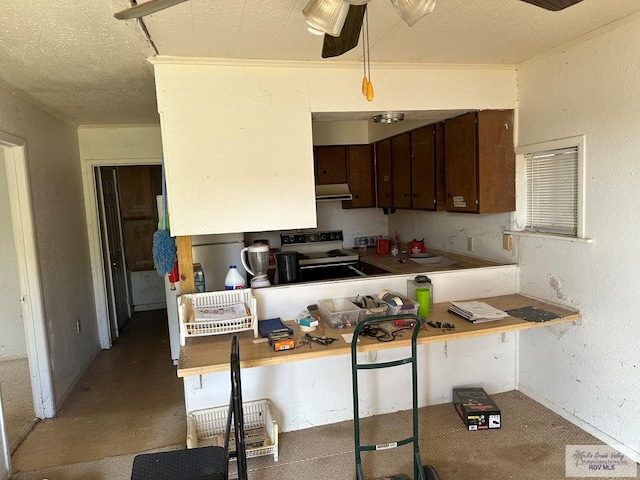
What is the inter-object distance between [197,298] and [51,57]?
4.90 ft

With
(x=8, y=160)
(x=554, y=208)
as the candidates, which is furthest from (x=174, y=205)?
(x=554, y=208)

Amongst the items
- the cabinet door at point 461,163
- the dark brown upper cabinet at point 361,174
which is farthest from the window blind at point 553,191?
the dark brown upper cabinet at point 361,174

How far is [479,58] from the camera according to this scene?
8.78 feet

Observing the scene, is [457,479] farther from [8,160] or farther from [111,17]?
[8,160]

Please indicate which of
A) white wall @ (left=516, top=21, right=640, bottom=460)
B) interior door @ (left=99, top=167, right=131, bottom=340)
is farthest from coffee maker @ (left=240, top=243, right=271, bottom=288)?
interior door @ (left=99, top=167, right=131, bottom=340)

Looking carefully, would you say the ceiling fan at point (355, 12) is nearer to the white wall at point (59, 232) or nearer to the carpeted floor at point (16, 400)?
the white wall at point (59, 232)

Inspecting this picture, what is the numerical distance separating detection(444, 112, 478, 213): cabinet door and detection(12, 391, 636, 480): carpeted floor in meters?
1.43

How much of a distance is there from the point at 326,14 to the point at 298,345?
4.99ft

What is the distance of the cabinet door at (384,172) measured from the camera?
428cm

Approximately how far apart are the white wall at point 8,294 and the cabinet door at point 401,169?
3.73 m

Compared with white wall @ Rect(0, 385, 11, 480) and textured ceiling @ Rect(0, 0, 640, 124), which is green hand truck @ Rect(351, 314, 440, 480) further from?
white wall @ Rect(0, 385, 11, 480)

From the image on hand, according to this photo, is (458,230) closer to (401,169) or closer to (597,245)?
(401,169)

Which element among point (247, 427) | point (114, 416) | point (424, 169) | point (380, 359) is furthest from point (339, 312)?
point (114, 416)

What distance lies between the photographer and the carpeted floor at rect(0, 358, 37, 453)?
2.93 m
